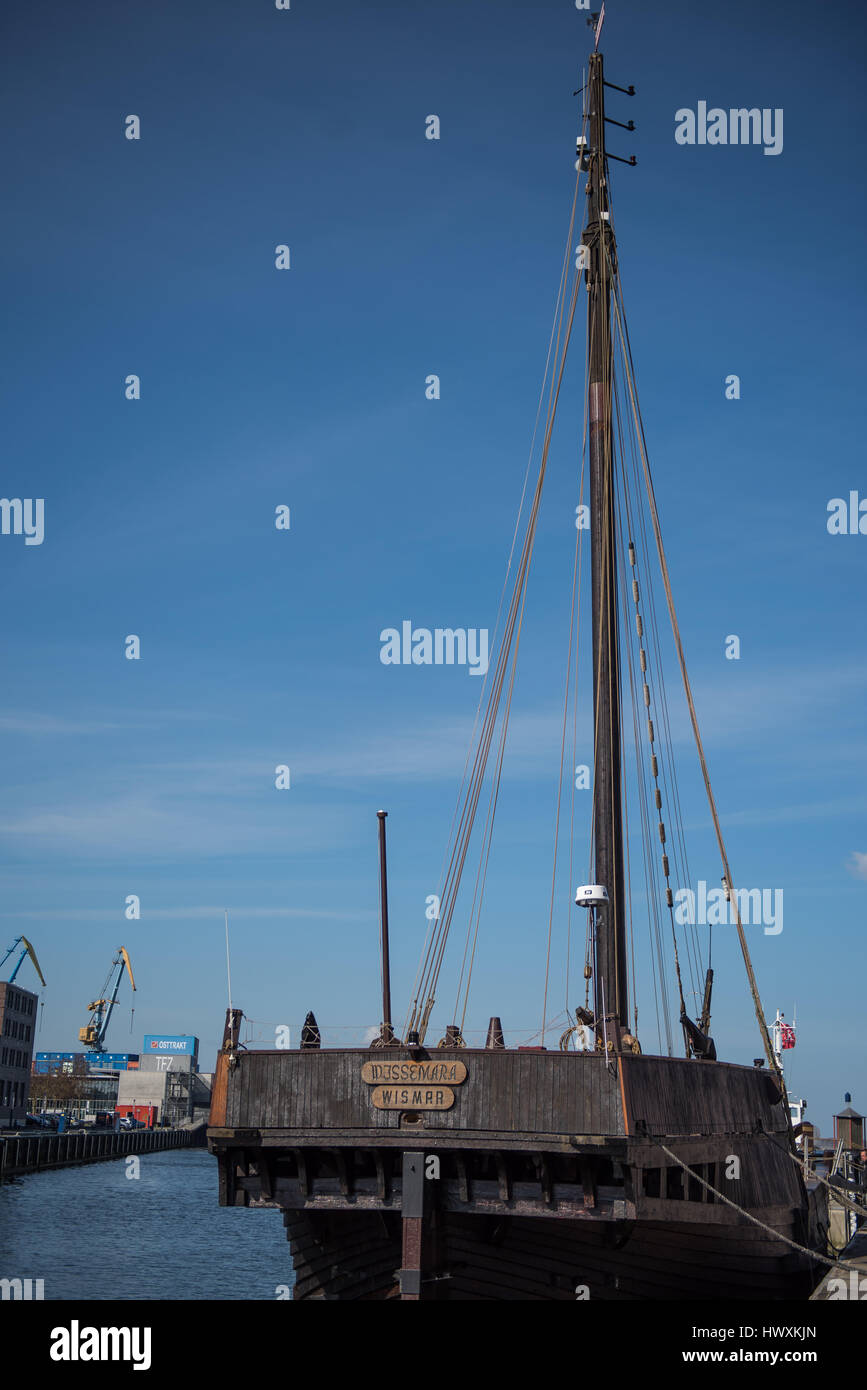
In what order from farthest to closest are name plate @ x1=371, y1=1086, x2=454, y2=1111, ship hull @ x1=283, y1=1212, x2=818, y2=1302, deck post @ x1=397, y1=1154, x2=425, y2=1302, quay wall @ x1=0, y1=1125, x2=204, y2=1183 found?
quay wall @ x1=0, y1=1125, x2=204, y2=1183 < ship hull @ x1=283, y1=1212, x2=818, y2=1302 < name plate @ x1=371, y1=1086, x2=454, y2=1111 < deck post @ x1=397, y1=1154, x2=425, y2=1302

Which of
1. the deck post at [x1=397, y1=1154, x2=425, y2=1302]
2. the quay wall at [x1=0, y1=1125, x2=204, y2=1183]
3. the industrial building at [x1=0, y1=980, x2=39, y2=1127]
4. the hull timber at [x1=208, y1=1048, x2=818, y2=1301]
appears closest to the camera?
the deck post at [x1=397, y1=1154, x2=425, y2=1302]

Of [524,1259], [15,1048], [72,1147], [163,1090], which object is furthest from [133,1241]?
[163,1090]

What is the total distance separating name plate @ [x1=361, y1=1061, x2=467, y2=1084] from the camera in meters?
16.5

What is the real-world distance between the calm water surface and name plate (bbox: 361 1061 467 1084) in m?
22.7

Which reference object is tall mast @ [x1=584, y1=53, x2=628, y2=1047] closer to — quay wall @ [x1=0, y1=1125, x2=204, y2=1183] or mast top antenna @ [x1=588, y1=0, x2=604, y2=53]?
mast top antenna @ [x1=588, y1=0, x2=604, y2=53]

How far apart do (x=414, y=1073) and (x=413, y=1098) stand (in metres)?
0.34

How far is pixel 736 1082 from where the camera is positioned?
2069 cm

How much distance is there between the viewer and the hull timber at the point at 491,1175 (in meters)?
15.9

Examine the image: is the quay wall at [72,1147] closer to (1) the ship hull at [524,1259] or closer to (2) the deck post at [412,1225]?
(1) the ship hull at [524,1259]

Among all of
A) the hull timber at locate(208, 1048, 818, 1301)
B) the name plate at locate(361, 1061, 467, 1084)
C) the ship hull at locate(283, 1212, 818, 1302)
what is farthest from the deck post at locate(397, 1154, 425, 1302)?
the name plate at locate(361, 1061, 467, 1084)

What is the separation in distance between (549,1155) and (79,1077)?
581 ft

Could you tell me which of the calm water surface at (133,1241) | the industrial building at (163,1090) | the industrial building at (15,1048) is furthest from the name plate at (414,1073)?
the industrial building at (163,1090)
